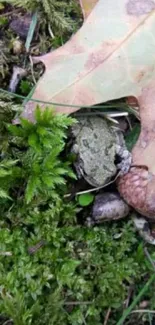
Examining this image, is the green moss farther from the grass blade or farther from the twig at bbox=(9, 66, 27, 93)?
the grass blade

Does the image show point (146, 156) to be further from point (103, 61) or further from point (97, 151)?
point (103, 61)

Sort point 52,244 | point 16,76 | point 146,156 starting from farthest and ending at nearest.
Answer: point 16,76 → point 52,244 → point 146,156

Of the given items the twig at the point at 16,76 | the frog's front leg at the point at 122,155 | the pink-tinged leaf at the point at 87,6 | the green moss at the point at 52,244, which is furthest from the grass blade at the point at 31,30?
the frog's front leg at the point at 122,155

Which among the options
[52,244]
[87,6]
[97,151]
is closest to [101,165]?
[97,151]

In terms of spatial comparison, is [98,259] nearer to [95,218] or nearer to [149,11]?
[95,218]

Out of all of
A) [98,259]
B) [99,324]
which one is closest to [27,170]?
[98,259]

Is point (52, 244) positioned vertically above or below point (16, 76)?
below

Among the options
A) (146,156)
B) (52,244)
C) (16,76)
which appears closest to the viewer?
(146,156)

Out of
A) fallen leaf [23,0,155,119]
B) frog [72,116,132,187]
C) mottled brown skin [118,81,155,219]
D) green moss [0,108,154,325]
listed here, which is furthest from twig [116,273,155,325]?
fallen leaf [23,0,155,119]
